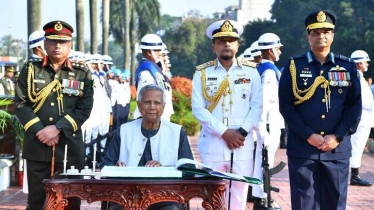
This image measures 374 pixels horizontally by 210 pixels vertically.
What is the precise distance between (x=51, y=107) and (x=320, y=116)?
7.52 feet

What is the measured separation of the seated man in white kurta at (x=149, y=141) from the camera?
575cm

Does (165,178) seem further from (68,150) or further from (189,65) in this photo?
(189,65)

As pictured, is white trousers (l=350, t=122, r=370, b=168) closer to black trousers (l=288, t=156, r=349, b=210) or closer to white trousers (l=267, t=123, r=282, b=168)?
white trousers (l=267, t=123, r=282, b=168)

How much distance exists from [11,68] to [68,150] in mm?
15114

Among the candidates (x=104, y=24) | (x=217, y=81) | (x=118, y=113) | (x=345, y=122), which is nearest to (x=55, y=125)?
(x=217, y=81)

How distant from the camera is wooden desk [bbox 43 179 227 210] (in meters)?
4.80

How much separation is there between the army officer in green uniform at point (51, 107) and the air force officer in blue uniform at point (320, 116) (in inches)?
71.3

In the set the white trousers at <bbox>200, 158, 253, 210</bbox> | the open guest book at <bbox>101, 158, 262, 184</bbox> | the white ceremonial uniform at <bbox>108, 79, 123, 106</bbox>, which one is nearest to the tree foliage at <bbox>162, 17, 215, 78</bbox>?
the white ceremonial uniform at <bbox>108, 79, 123, 106</bbox>

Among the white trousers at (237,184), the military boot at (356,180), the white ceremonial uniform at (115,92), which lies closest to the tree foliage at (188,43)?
the white ceremonial uniform at (115,92)

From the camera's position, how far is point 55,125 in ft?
20.8

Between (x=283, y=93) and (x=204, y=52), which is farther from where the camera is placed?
(x=204, y=52)

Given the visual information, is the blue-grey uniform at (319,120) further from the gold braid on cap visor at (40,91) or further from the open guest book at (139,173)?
the gold braid on cap visor at (40,91)

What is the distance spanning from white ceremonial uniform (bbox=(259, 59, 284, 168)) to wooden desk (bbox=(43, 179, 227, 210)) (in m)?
3.86

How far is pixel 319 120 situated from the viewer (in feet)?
19.5
